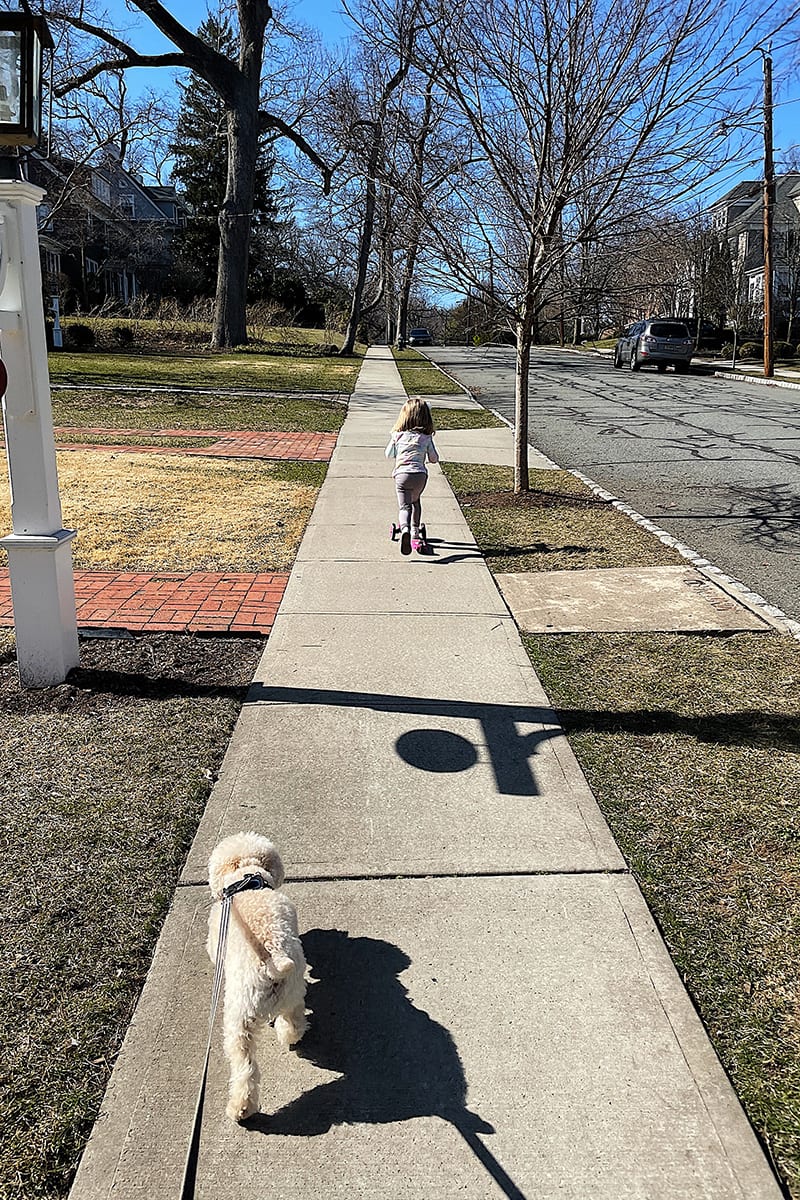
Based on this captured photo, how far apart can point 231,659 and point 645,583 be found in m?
3.06

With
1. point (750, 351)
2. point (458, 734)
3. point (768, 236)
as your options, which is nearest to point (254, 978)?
point (458, 734)

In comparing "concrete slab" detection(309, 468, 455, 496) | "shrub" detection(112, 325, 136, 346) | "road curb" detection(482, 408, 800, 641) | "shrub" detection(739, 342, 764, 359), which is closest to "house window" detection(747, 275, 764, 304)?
"shrub" detection(739, 342, 764, 359)

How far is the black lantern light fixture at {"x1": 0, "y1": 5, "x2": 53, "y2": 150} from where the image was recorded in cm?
383

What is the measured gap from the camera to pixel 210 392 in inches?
725

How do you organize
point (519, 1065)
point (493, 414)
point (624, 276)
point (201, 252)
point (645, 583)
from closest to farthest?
point (519, 1065) → point (645, 583) → point (624, 276) → point (493, 414) → point (201, 252)

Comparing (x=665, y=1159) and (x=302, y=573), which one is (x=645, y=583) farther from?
(x=665, y=1159)

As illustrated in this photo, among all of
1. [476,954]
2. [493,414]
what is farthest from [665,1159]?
[493,414]

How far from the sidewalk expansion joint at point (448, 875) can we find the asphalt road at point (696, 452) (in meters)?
3.54

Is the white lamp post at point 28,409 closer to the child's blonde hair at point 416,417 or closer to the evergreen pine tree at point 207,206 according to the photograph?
the child's blonde hair at point 416,417

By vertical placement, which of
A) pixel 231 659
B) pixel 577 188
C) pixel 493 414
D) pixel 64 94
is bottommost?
pixel 231 659

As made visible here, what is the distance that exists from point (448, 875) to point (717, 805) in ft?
3.74

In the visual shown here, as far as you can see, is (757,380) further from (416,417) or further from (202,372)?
(416,417)

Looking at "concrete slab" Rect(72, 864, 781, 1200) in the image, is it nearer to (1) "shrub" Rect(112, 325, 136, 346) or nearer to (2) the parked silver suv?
(1) "shrub" Rect(112, 325, 136, 346)

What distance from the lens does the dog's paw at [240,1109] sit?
83.4 inches
